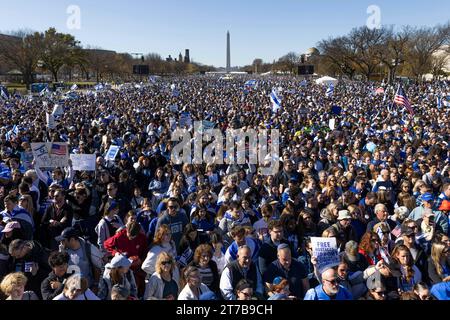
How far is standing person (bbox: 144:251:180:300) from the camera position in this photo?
3836mm

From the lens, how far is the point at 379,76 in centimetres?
7756

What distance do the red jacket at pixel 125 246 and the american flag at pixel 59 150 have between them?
4.51 metres

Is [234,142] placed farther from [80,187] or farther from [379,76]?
[379,76]

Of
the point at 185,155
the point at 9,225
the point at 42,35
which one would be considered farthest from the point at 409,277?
the point at 42,35

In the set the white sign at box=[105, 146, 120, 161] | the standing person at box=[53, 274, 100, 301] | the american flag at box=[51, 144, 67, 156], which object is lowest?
the standing person at box=[53, 274, 100, 301]

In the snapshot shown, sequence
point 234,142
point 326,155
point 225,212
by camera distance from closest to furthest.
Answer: point 225,212
point 326,155
point 234,142


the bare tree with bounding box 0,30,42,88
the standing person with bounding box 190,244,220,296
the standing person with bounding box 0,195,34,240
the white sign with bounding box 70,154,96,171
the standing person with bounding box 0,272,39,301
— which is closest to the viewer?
the standing person with bounding box 0,272,39,301

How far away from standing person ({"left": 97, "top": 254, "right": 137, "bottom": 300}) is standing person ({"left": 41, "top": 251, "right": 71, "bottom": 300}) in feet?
1.26

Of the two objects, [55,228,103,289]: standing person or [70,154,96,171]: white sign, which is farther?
[70,154,96,171]: white sign

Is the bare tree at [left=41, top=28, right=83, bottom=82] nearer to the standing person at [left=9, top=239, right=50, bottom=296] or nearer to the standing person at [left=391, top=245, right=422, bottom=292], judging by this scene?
the standing person at [left=9, top=239, right=50, bottom=296]

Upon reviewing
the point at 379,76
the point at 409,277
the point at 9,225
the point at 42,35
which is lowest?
the point at 409,277

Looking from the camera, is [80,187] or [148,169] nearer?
[80,187]

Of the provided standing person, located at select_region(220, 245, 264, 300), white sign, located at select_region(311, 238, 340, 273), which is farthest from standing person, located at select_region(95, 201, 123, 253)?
white sign, located at select_region(311, 238, 340, 273)
